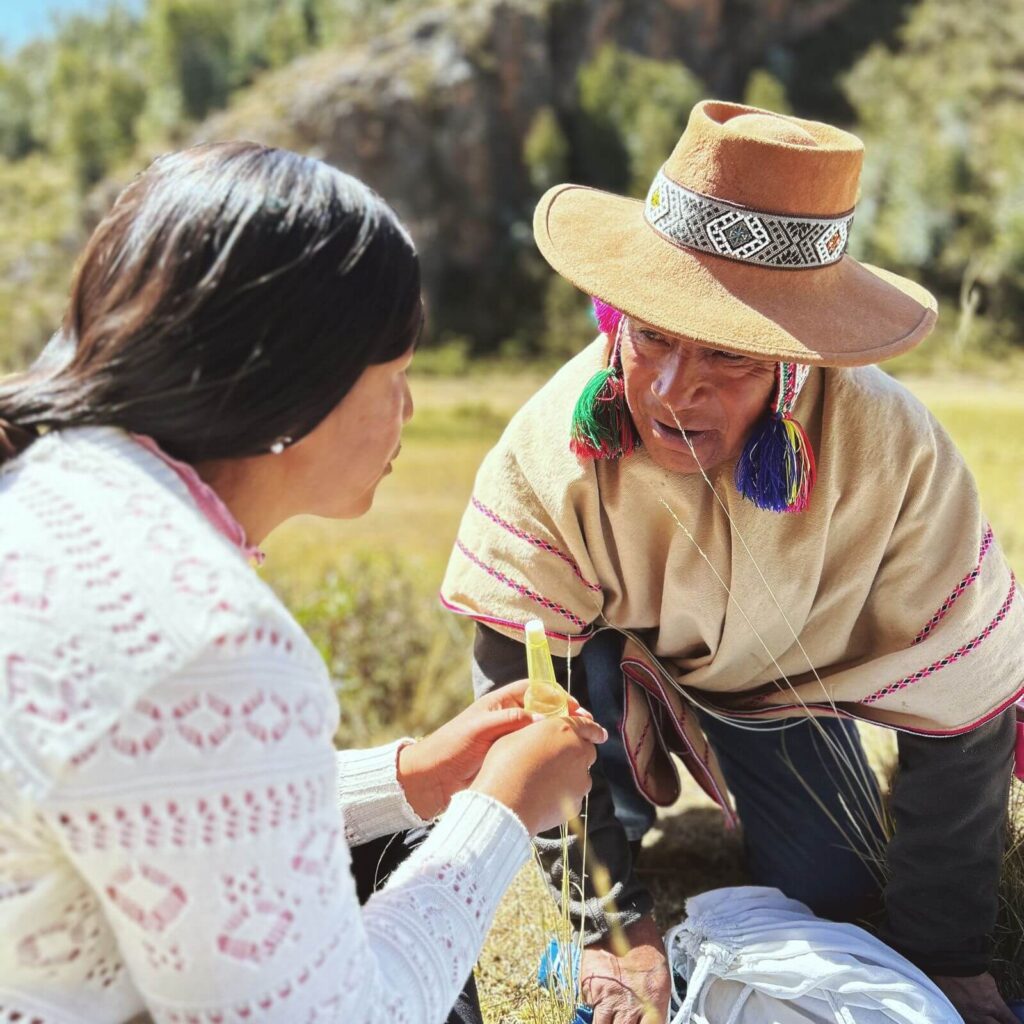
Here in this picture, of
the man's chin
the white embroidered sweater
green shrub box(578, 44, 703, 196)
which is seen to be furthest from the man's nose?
green shrub box(578, 44, 703, 196)

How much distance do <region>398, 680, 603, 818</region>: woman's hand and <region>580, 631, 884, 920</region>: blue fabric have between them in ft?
1.78

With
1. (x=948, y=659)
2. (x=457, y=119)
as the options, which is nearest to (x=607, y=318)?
(x=948, y=659)

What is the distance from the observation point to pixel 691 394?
1.90 m

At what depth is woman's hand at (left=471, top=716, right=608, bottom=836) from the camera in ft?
4.95

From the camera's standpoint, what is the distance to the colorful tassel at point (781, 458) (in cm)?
190

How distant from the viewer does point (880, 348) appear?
1786 millimetres

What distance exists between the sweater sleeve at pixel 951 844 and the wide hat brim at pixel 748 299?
0.76 metres

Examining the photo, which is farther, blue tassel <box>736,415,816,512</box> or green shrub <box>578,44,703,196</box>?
green shrub <box>578,44,703,196</box>

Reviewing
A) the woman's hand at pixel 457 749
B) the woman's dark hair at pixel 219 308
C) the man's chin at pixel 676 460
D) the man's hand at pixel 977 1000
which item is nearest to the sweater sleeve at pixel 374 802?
the woman's hand at pixel 457 749

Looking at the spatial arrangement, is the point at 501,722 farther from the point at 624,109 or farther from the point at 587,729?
the point at 624,109

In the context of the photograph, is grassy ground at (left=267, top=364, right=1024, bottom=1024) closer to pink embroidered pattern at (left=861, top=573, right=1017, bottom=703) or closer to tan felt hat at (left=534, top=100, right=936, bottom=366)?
pink embroidered pattern at (left=861, top=573, right=1017, bottom=703)

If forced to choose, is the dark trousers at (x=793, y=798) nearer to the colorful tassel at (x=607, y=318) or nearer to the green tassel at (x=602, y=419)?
the green tassel at (x=602, y=419)

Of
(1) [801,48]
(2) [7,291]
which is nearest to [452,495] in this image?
(2) [7,291]

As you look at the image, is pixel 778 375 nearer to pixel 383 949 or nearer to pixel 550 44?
pixel 383 949
